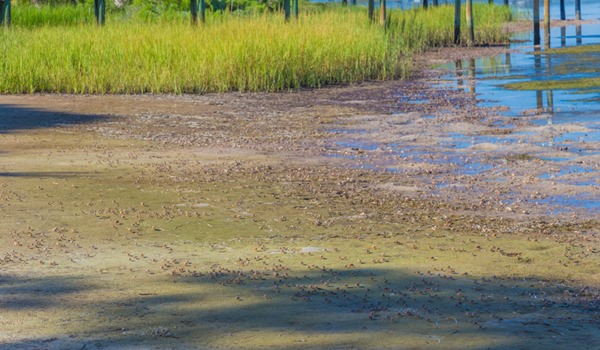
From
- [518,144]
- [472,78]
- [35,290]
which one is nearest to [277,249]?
[35,290]

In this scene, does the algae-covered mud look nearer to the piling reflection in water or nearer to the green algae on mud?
the green algae on mud

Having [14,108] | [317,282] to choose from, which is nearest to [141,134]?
[14,108]

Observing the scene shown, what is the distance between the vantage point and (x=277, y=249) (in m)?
7.35

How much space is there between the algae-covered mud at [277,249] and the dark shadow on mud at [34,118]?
1.26 meters

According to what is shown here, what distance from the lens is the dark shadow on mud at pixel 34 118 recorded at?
591 inches

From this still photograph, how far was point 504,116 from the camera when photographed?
50.5ft

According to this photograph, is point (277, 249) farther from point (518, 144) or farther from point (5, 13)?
point (5, 13)

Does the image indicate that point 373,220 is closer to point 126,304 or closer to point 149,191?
point 149,191

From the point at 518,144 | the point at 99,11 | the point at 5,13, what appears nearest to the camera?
the point at 518,144

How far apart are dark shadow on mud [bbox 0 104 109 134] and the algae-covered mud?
49.7 inches

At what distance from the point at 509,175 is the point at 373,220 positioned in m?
2.45

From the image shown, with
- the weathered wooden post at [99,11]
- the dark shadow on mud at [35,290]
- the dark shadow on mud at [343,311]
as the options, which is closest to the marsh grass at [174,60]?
the weathered wooden post at [99,11]

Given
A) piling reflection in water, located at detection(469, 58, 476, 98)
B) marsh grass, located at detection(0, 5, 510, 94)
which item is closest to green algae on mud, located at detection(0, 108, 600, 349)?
piling reflection in water, located at detection(469, 58, 476, 98)

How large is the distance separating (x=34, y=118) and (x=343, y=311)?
11.2 meters
